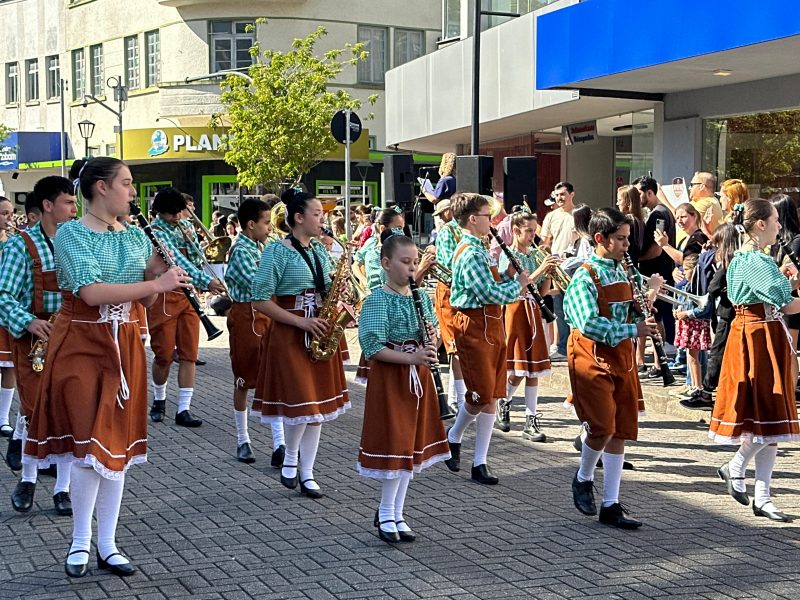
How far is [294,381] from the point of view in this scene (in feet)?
25.0

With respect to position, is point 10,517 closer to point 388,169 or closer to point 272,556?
point 272,556

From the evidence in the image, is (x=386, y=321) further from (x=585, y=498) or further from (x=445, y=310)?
(x=445, y=310)

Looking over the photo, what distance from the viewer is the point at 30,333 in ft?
24.7

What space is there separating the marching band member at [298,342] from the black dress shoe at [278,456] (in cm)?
65

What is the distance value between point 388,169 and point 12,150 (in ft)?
120

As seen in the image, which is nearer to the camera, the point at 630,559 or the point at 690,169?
the point at 630,559

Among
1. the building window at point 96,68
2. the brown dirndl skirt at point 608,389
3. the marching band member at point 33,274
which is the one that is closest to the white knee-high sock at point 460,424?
the brown dirndl skirt at point 608,389

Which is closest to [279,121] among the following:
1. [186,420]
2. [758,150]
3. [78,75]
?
[78,75]

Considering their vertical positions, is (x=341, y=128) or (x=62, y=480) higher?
(x=341, y=128)

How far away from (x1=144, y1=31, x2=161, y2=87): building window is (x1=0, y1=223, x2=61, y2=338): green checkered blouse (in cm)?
3676

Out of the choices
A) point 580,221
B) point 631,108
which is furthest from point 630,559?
point 631,108

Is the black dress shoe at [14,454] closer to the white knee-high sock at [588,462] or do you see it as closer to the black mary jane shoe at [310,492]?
the black mary jane shoe at [310,492]

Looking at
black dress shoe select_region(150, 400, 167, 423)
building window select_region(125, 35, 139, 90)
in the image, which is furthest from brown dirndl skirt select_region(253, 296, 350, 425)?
building window select_region(125, 35, 139, 90)

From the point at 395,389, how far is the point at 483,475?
1.87 m
